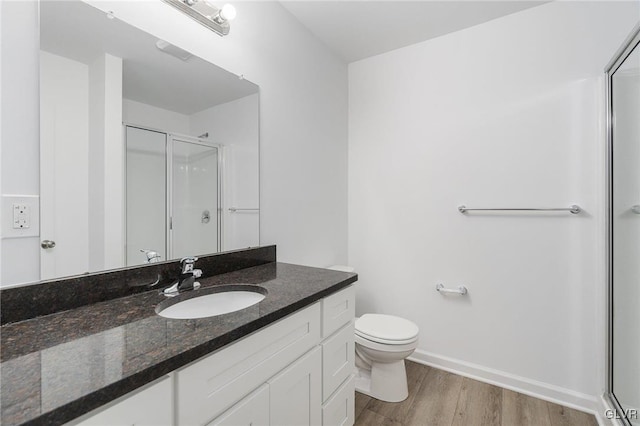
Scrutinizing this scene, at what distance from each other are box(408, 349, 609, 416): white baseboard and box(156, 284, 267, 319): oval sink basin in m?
1.65

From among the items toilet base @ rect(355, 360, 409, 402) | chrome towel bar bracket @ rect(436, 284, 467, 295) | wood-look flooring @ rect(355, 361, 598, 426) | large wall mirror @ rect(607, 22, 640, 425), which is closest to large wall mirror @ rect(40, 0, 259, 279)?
toilet base @ rect(355, 360, 409, 402)

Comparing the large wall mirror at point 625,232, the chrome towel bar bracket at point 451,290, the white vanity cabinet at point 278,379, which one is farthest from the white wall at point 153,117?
the large wall mirror at point 625,232

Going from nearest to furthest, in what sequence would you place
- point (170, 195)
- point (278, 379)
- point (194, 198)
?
1. point (278, 379)
2. point (170, 195)
3. point (194, 198)

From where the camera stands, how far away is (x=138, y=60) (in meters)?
1.16

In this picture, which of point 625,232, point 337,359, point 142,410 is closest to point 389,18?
point 625,232

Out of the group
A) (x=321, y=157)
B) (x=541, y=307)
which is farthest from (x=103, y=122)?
(x=541, y=307)

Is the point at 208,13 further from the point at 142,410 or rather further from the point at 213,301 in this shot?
the point at 142,410

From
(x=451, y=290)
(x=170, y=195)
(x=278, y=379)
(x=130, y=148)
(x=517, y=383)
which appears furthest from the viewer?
(x=451, y=290)

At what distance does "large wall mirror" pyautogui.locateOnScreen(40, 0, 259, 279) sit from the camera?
3.10 feet

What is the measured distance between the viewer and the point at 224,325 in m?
0.80

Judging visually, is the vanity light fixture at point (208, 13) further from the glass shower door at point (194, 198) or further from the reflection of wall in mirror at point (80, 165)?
the glass shower door at point (194, 198)

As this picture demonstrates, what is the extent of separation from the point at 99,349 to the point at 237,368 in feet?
1.11

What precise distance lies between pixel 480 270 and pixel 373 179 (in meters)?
1.07

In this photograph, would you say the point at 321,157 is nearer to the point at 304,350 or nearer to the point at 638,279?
the point at 304,350
